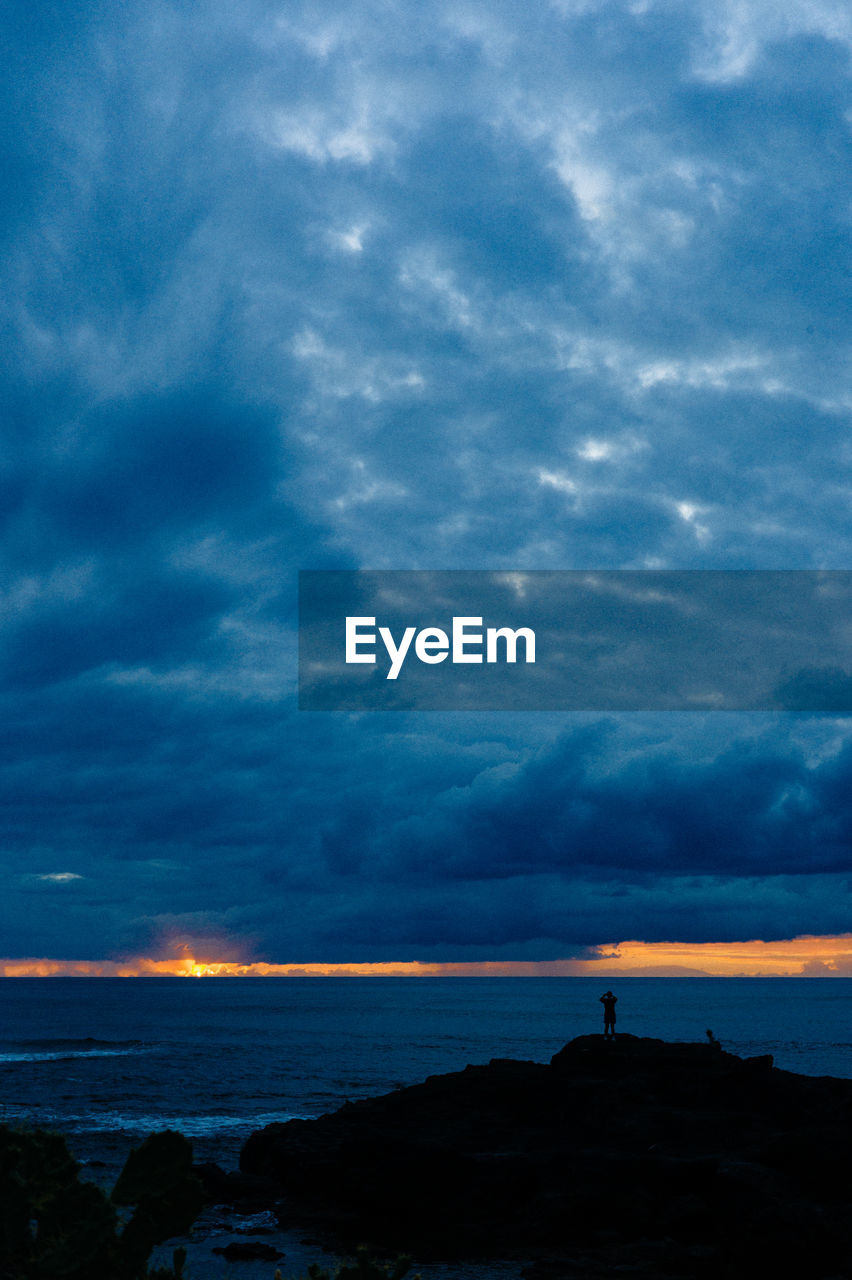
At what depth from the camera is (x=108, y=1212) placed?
32.6 feet

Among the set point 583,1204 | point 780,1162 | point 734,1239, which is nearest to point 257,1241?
point 583,1204

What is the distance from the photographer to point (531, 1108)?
30.5m

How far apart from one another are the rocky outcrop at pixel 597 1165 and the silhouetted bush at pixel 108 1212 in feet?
40.7

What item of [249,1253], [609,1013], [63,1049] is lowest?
[63,1049]

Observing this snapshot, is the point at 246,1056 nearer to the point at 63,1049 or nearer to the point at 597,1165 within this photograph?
the point at 63,1049

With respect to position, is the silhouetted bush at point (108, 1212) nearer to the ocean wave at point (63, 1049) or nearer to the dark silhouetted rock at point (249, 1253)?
the dark silhouetted rock at point (249, 1253)

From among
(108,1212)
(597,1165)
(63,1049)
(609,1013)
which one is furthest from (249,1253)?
(63,1049)

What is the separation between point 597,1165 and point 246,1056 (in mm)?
55747

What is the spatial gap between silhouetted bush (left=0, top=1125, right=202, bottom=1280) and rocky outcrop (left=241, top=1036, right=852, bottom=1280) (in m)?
12.4

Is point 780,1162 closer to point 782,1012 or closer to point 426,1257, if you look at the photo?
point 426,1257

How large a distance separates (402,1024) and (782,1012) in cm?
7003

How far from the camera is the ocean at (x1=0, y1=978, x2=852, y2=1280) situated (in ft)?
135

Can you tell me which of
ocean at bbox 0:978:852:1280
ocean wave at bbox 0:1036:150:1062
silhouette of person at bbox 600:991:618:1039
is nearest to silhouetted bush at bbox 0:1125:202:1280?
ocean at bbox 0:978:852:1280

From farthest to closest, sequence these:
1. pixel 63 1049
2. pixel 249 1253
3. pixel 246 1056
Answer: pixel 63 1049 → pixel 246 1056 → pixel 249 1253
